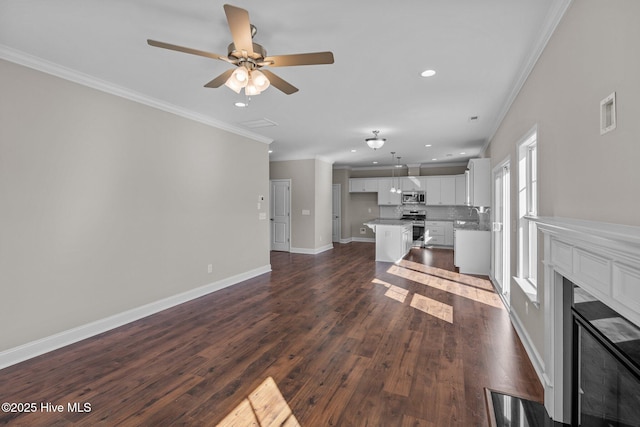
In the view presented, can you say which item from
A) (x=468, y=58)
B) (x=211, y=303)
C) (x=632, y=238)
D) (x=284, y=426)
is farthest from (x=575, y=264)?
(x=211, y=303)

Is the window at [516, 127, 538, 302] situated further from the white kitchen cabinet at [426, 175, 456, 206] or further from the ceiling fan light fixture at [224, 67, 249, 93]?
the white kitchen cabinet at [426, 175, 456, 206]

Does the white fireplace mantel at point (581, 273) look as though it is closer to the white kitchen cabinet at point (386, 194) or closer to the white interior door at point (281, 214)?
the white interior door at point (281, 214)

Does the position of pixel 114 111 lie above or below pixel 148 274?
above

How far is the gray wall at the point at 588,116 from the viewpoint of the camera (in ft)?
4.12

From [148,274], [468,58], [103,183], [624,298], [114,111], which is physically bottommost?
[148,274]

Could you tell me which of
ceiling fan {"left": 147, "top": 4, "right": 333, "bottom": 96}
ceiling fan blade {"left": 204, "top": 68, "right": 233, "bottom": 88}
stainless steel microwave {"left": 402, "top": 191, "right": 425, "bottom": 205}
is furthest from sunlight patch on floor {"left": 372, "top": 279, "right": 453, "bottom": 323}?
stainless steel microwave {"left": 402, "top": 191, "right": 425, "bottom": 205}

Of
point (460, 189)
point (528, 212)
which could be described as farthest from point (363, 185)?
point (528, 212)

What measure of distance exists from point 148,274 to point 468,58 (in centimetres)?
423

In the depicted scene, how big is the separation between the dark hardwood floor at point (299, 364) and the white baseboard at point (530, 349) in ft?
0.22

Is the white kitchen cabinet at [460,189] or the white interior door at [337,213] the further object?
the white interior door at [337,213]

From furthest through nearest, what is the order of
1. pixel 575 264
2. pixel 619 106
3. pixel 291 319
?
pixel 291 319 < pixel 575 264 < pixel 619 106

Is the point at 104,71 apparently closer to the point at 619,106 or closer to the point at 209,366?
the point at 209,366

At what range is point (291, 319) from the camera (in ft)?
12.0

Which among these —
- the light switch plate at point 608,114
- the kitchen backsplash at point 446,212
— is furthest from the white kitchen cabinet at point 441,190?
the light switch plate at point 608,114
